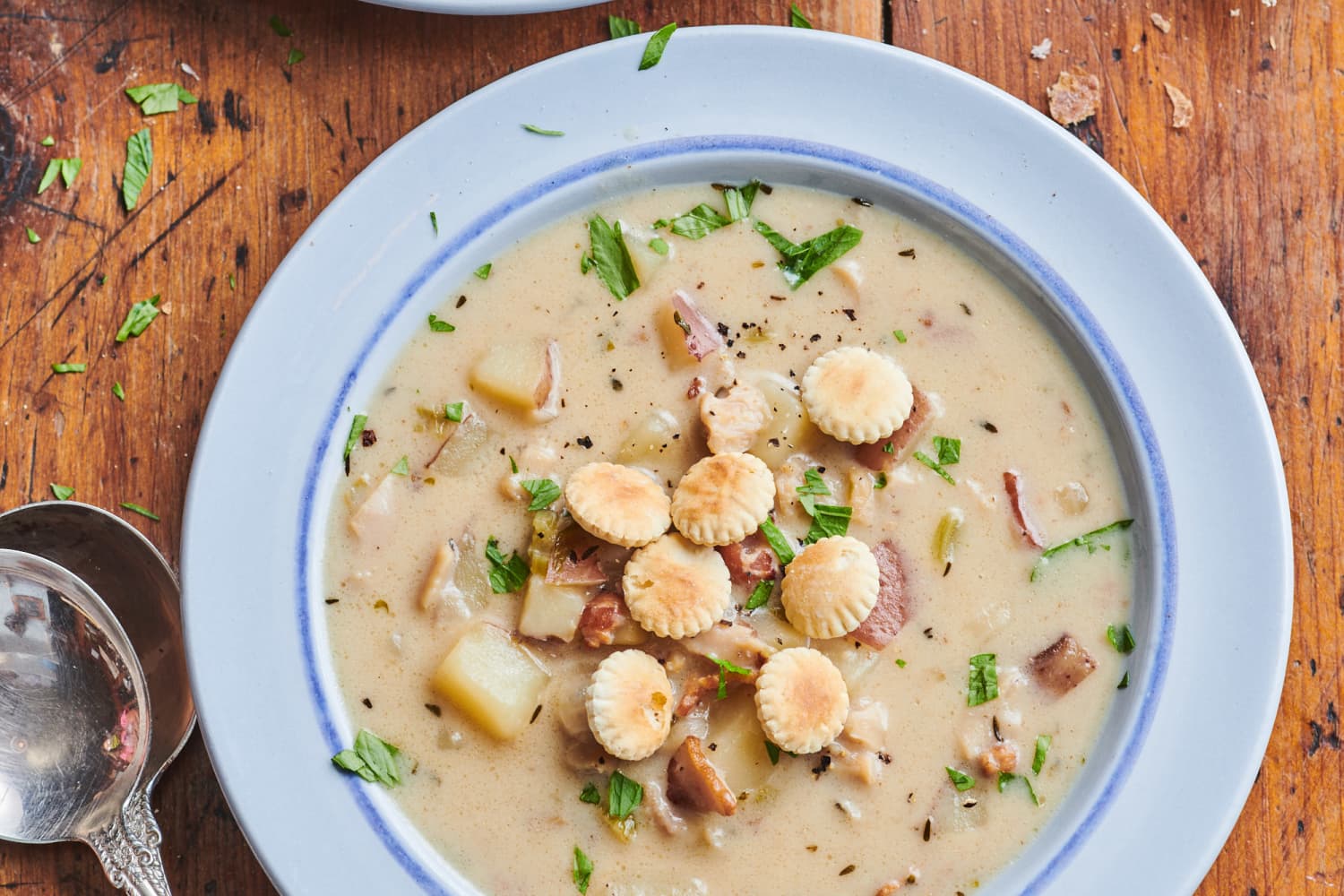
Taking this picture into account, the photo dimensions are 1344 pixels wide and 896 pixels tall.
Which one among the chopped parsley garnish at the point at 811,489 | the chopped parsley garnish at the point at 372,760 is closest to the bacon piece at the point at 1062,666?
the chopped parsley garnish at the point at 811,489

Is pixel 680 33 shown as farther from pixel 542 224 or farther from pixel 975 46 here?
pixel 975 46

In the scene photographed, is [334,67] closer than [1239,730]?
No

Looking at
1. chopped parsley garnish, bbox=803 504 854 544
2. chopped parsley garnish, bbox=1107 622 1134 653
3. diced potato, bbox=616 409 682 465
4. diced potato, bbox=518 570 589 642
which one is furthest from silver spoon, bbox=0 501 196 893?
chopped parsley garnish, bbox=1107 622 1134 653

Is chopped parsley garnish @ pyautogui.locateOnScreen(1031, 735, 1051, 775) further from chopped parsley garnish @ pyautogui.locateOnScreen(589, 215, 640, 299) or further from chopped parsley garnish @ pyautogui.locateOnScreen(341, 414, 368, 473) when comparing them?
chopped parsley garnish @ pyautogui.locateOnScreen(341, 414, 368, 473)

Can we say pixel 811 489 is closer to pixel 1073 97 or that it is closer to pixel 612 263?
pixel 612 263

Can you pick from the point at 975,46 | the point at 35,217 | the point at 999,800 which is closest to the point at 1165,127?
the point at 975,46
